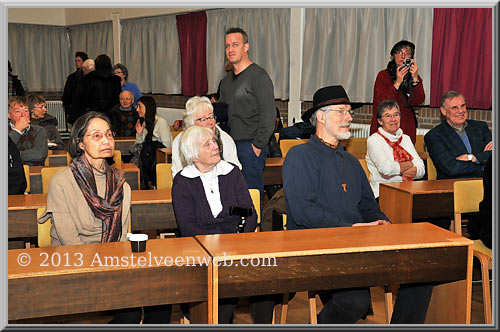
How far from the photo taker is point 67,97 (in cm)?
923

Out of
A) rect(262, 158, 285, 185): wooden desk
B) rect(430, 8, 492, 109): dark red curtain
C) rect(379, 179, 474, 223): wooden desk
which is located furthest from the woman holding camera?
rect(430, 8, 492, 109): dark red curtain

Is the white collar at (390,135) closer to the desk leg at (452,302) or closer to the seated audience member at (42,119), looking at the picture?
the desk leg at (452,302)

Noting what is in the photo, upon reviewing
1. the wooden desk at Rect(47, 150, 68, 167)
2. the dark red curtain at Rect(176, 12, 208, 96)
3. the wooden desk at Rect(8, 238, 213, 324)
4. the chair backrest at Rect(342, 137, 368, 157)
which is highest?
the dark red curtain at Rect(176, 12, 208, 96)

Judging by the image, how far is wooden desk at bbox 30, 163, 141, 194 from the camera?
14.9ft

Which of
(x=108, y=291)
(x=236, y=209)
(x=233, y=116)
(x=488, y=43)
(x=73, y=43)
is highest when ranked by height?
(x=73, y=43)

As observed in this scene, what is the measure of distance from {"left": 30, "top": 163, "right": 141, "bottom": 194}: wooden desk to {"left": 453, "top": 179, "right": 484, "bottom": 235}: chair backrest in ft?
7.72

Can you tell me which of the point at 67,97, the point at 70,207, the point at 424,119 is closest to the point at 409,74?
the point at 424,119

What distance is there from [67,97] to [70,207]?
6761 millimetres

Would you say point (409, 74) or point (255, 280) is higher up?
point (409, 74)

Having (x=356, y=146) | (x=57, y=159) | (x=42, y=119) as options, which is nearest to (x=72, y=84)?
(x=42, y=119)

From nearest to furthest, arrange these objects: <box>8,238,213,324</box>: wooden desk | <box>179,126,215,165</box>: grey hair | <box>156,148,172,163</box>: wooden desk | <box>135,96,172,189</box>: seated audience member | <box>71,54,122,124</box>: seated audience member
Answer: <box>8,238,213,324</box>: wooden desk → <box>179,126,215,165</box>: grey hair → <box>156,148,172,163</box>: wooden desk → <box>135,96,172,189</box>: seated audience member → <box>71,54,122,124</box>: seated audience member

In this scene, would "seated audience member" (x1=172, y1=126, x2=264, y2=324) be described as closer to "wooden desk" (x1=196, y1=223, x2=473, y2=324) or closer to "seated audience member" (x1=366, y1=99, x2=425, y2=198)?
"wooden desk" (x1=196, y1=223, x2=473, y2=324)

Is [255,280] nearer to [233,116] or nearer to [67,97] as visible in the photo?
[233,116]

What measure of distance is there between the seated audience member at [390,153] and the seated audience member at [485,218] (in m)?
0.96
